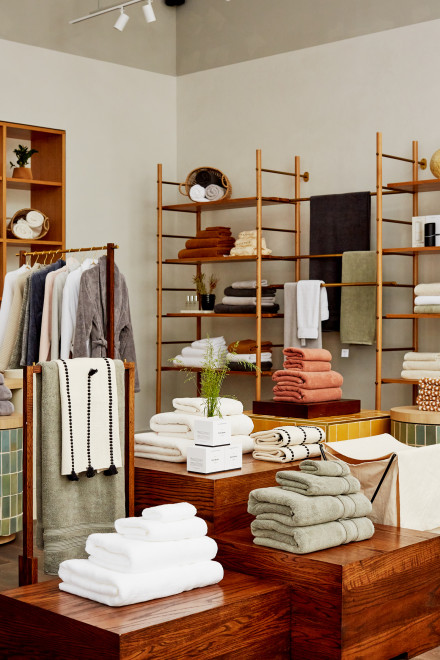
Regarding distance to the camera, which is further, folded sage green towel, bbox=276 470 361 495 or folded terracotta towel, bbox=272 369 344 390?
folded terracotta towel, bbox=272 369 344 390

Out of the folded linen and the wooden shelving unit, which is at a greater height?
the wooden shelving unit

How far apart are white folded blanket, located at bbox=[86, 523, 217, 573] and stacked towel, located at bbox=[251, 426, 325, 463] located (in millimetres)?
1034

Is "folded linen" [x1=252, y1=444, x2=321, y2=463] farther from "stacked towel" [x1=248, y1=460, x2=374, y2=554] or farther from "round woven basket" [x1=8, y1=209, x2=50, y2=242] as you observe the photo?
"round woven basket" [x1=8, y1=209, x2=50, y2=242]

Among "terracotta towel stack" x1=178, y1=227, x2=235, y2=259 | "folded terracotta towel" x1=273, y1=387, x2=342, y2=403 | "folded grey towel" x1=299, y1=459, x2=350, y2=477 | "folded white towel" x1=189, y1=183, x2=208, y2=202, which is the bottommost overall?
"folded grey towel" x1=299, y1=459, x2=350, y2=477

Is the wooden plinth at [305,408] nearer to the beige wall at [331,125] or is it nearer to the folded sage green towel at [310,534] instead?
the folded sage green towel at [310,534]

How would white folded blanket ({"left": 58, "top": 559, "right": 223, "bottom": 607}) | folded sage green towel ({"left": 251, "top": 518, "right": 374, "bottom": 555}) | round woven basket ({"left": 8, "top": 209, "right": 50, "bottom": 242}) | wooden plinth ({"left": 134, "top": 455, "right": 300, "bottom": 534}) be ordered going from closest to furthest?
1. white folded blanket ({"left": 58, "top": 559, "right": 223, "bottom": 607})
2. folded sage green towel ({"left": 251, "top": 518, "right": 374, "bottom": 555})
3. wooden plinth ({"left": 134, "top": 455, "right": 300, "bottom": 534})
4. round woven basket ({"left": 8, "top": 209, "right": 50, "bottom": 242})

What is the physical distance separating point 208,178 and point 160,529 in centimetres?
471

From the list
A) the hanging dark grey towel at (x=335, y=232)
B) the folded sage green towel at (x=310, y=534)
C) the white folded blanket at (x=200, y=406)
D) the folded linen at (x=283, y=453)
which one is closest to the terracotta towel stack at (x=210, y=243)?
the hanging dark grey towel at (x=335, y=232)

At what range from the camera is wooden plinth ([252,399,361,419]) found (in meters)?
4.02

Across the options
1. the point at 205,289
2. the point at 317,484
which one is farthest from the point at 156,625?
the point at 205,289

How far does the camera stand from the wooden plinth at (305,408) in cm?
402

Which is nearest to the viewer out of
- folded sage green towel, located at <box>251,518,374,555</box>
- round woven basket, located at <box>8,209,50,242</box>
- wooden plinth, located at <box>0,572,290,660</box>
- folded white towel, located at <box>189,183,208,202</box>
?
wooden plinth, located at <box>0,572,290,660</box>

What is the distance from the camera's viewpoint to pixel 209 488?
122 inches

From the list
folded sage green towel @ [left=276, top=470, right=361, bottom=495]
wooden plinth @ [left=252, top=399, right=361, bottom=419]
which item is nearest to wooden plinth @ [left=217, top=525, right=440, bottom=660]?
folded sage green towel @ [left=276, top=470, right=361, bottom=495]
